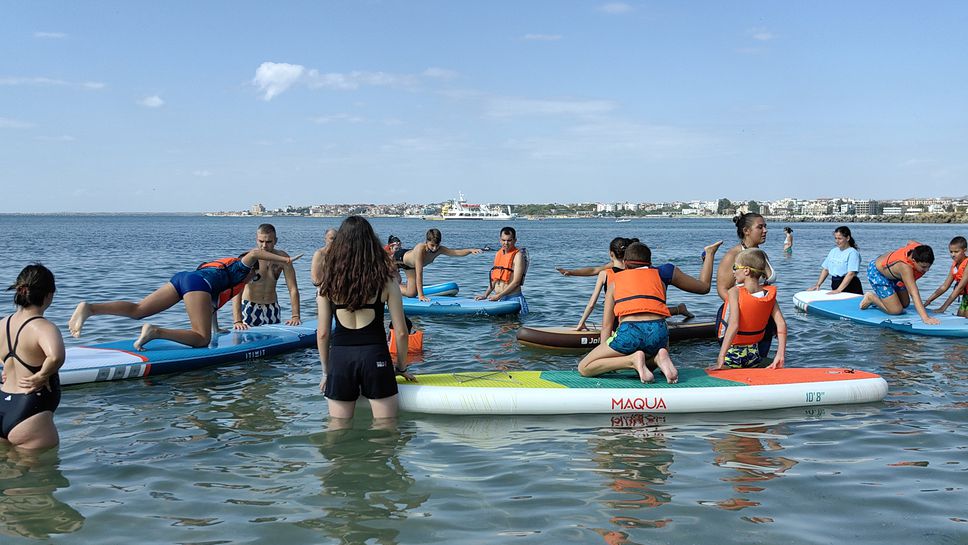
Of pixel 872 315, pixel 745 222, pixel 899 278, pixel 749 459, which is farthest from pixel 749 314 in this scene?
pixel 899 278

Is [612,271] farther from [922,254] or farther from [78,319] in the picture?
[78,319]

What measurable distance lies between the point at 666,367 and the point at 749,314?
1.20 metres

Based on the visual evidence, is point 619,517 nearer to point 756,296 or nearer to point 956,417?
point 756,296

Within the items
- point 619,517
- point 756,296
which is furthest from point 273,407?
point 756,296

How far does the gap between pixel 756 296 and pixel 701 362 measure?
2.14 metres

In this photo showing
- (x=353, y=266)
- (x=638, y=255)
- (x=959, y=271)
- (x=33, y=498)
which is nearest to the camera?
(x=33, y=498)

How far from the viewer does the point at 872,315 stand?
1195 centimetres

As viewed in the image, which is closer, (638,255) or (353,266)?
(353,266)

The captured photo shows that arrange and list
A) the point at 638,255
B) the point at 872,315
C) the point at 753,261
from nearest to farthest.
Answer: the point at 638,255 → the point at 753,261 → the point at 872,315

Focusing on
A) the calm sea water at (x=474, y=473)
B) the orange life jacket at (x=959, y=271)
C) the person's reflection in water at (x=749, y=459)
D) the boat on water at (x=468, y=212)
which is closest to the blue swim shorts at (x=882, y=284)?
the orange life jacket at (x=959, y=271)

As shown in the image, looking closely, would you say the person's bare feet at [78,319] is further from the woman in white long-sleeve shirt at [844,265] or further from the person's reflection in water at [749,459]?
the woman in white long-sleeve shirt at [844,265]

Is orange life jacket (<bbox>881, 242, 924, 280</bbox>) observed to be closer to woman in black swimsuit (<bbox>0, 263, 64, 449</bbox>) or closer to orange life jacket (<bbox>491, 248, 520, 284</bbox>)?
orange life jacket (<bbox>491, 248, 520, 284</bbox>)

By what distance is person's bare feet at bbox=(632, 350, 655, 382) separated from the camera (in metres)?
6.83

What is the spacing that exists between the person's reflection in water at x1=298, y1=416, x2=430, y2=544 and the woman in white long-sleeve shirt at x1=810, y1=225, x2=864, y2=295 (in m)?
10.8
